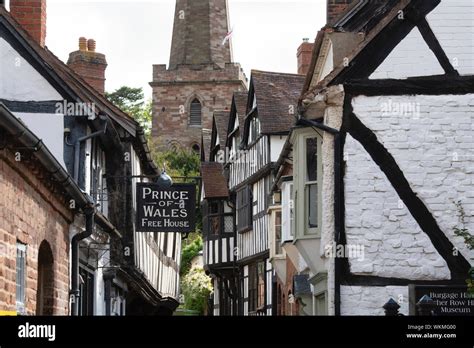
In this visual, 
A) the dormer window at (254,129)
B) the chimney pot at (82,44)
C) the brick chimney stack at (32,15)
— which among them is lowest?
the brick chimney stack at (32,15)

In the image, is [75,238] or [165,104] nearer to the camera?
[75,238]

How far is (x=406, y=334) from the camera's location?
7.07 metres

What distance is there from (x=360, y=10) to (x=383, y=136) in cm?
226

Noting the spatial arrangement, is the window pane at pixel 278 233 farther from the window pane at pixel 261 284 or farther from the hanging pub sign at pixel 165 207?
the hanging pub sign at pixel 165 207

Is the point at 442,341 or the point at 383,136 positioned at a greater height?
the point at 383,136

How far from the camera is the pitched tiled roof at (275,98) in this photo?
28.4 metres

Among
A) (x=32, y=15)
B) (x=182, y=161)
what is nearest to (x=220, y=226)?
(x=32, y=15)

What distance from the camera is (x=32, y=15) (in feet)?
53.9

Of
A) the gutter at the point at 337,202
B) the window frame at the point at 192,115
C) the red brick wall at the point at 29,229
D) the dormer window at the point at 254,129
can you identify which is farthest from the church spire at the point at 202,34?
the red brick wall at the point at 29,229

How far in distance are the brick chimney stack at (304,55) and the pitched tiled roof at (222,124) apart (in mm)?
8882

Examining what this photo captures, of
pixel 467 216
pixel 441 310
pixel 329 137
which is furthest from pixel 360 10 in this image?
pixel 441 310

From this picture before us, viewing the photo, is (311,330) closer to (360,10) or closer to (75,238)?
(75,238)

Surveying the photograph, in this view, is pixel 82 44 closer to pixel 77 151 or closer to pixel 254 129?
pixel 77 151

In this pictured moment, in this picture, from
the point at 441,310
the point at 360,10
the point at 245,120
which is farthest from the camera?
the point at 245,120
